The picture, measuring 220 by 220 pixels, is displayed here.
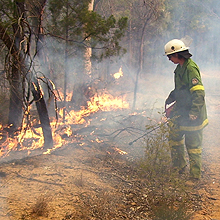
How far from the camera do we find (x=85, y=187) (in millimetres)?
3566

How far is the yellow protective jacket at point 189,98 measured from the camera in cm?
413

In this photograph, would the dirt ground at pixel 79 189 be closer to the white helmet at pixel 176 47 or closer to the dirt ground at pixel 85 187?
the dirt ground at pixel 85 187

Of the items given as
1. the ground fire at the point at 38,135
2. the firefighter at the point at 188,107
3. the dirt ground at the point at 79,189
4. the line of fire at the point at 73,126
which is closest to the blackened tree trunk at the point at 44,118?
the line of fire at the point at 73,126

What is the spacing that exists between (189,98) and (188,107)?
15 centimetres

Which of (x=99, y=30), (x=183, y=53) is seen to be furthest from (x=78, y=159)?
(x=99, y=30)

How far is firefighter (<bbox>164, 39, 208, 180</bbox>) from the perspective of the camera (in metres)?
4.14

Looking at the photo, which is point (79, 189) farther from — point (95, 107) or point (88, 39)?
point (95, 107)

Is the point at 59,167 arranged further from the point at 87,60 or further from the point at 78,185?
the point at 87,60

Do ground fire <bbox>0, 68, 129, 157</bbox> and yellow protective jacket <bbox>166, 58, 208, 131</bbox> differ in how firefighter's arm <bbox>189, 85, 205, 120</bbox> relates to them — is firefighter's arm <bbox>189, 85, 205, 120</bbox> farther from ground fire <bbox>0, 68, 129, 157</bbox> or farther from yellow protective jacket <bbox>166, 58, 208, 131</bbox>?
ground fire <bbox>0, 68, 129, 157</bbox>

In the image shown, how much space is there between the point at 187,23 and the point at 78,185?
18.2 meters

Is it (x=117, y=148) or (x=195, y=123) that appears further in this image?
(x=117, y=148)

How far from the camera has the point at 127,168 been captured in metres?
4.55

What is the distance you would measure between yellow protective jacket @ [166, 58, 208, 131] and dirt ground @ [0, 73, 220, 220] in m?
1.01

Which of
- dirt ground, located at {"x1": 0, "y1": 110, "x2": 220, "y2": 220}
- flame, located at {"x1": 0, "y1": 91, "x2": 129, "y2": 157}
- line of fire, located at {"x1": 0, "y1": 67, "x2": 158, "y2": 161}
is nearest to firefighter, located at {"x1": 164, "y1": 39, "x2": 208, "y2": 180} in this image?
dirt ground, located at {"x1": 0, "y1": 110, "x2": 220, "y2": 220}
